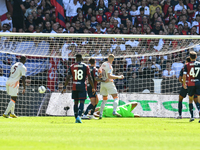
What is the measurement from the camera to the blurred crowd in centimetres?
1652

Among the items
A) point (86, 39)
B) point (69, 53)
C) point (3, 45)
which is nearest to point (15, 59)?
point (3, 45)

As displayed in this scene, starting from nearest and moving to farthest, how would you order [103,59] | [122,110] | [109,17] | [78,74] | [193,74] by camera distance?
[78,74]
[193,74]
[122,110]
[103,59]
[109,17]

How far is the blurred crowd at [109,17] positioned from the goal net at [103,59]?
77.7 inches

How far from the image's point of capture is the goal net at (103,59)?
1301cm

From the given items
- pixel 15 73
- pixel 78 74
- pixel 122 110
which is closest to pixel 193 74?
pixel 78 74

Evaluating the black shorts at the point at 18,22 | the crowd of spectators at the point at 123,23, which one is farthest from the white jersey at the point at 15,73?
the black shorts at the point at 18,22

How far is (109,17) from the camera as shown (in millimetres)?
17375

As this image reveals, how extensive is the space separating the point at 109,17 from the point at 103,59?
2.97 metres

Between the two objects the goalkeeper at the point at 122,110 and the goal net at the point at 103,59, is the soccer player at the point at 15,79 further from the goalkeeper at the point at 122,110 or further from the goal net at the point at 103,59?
the goalkeeper at the point at 122,110

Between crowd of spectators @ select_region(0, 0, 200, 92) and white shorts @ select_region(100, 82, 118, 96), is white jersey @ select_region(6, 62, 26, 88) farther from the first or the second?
crowd of spectators @ select_region(0, 0, 200, 92)

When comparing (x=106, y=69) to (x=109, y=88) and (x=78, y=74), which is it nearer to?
(x=109, y=88)

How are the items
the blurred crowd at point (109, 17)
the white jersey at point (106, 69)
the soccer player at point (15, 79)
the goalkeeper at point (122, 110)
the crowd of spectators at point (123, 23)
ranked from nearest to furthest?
the white jersey at point (106, 69), the soccer player at point (15, 79), the goalkeeper at point (122, 110), the crowd of spectators at point (123, 23), the blurred crowd at point (109, 17)

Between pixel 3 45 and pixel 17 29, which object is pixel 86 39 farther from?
pixel 17 29

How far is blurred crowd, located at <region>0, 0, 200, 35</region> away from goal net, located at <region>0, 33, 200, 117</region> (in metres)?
1.97
